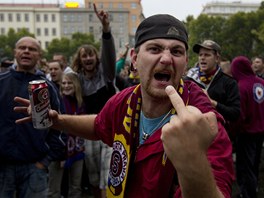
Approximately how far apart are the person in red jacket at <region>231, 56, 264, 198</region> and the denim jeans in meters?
2.69

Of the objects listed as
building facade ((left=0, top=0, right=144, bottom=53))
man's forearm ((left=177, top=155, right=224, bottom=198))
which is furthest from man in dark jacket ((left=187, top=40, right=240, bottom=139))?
building facade ((left=0, top=0, right=144, bottom=53))

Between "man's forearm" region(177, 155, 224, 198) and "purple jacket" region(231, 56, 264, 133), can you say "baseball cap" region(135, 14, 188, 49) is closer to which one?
"man's forearm" region(177, 155, 224, 198)

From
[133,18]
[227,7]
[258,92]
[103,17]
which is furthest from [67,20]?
[103,17]

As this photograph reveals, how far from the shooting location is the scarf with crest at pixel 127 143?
1812 millimetres

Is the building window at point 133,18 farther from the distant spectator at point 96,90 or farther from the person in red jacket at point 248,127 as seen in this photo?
the distant spectator at point 96,90

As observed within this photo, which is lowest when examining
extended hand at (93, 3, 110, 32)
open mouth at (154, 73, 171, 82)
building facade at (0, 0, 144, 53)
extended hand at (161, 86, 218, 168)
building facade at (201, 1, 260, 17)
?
extended hand at (161, 86, 218, 168)

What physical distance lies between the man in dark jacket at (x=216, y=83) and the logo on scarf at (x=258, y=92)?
32.3 inches

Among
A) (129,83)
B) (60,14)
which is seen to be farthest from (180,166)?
(60,14)

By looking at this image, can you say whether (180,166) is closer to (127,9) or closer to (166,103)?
(166,103)

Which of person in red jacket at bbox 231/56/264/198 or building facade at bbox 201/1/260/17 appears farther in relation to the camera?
building facade at bbox 201/1/260/17

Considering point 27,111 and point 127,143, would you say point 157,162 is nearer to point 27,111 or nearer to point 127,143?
point 127,143

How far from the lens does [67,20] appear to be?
97500 millimetres

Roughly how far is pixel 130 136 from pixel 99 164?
2.57m

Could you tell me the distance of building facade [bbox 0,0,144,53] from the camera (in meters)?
92.7
